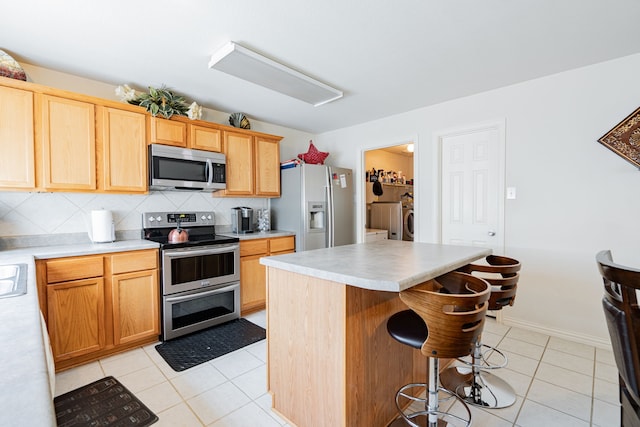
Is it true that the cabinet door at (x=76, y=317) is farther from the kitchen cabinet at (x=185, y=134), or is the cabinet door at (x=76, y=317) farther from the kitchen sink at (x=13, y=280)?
the kitchen cabinet at (x=185, y=134)

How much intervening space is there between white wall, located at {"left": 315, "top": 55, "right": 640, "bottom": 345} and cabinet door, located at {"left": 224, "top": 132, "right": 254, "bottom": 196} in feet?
8.43

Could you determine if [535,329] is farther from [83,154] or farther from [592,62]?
[83,154]

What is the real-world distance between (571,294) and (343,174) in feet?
9.10

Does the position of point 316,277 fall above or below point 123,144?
below

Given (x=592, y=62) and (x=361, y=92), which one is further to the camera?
(x=361, y=92)

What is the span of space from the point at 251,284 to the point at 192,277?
720mm

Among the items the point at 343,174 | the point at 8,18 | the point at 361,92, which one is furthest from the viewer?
the point at 343,174

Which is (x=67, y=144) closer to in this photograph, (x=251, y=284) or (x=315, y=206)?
(x=251, y=284)

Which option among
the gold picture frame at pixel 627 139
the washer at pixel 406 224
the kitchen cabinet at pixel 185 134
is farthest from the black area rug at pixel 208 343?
the gold picture frame at pixel 627 139

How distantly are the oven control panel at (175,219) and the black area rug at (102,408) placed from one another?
4.99 feet

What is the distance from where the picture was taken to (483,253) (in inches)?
80.1

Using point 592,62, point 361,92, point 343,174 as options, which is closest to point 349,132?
Result: point 343,174

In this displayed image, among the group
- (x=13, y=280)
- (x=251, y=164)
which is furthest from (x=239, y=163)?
(x=13, y=280)

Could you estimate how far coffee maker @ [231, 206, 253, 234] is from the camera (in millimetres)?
3617
